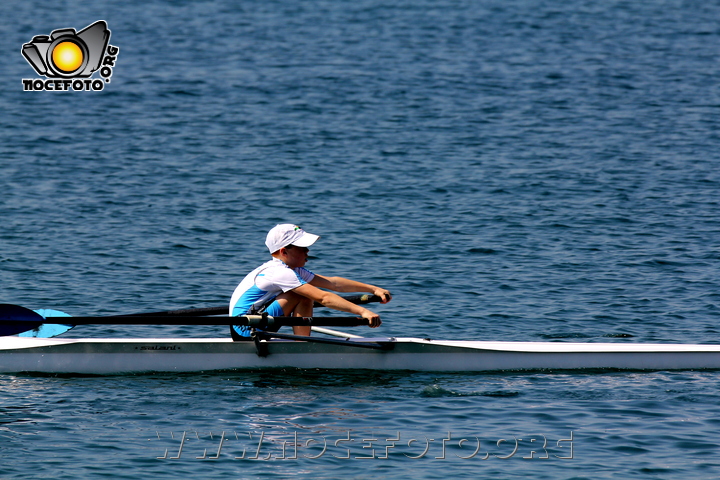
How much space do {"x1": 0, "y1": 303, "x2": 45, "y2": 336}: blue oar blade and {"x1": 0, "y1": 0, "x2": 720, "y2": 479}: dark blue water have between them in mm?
451

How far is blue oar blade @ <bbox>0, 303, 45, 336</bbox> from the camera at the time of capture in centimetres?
938

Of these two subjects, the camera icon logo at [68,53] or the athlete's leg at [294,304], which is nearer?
the athlete's leg at [294,304]

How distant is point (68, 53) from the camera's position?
75.2 ft

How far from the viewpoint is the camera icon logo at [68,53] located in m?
23.2

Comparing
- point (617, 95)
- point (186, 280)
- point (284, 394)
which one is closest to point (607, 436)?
point (284, 394)

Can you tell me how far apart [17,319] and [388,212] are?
8644 mm

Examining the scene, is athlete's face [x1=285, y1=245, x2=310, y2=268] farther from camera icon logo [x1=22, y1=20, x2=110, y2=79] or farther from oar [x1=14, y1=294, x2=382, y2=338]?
camera icon logo [x1=22, y1=20, x2=110, y2=79]

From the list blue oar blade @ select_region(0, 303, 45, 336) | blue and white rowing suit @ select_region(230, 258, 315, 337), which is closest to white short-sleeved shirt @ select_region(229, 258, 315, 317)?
blue and white rowing suit @ select_region(230, 258, 315, 337)

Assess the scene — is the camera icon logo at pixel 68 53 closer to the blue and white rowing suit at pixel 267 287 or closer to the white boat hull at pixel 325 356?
the white boat hull at pixel 325 356

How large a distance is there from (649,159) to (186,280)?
35.9 feet

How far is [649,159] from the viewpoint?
20062mm
